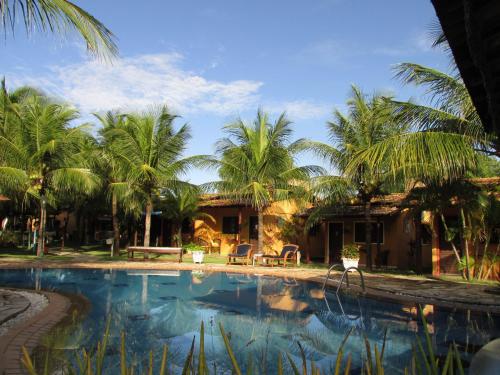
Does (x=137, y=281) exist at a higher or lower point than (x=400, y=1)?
lower

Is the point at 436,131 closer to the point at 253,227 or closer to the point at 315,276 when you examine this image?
the point at 315,276

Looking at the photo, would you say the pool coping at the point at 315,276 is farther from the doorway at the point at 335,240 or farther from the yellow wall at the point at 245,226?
the yellow wall at the point at 245,226

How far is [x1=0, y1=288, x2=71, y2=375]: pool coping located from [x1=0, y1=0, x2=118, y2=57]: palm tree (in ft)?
9.51

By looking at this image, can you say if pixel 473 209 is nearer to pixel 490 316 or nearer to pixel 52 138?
pixel 490 316

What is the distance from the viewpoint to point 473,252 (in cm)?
1434

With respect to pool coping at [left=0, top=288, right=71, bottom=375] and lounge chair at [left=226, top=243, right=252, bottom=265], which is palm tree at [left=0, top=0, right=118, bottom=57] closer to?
pool coping at [left=0, top=288, right=71, bottom=375]

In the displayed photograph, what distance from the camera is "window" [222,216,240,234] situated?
2377 cm

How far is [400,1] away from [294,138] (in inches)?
338

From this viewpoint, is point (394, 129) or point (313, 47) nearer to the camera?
point (313, 47)

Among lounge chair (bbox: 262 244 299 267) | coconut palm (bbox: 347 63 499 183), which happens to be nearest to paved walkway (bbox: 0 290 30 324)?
coconut palm (bbox: 347 63 499 183)

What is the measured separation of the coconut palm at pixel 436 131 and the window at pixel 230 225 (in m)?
14.0

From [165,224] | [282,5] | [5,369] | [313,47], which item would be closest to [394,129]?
[313,47]

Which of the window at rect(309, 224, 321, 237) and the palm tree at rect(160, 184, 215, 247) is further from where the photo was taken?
the palm tree at rect(160, 184, 215, 247)

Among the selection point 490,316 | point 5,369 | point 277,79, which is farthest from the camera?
point 277,79
